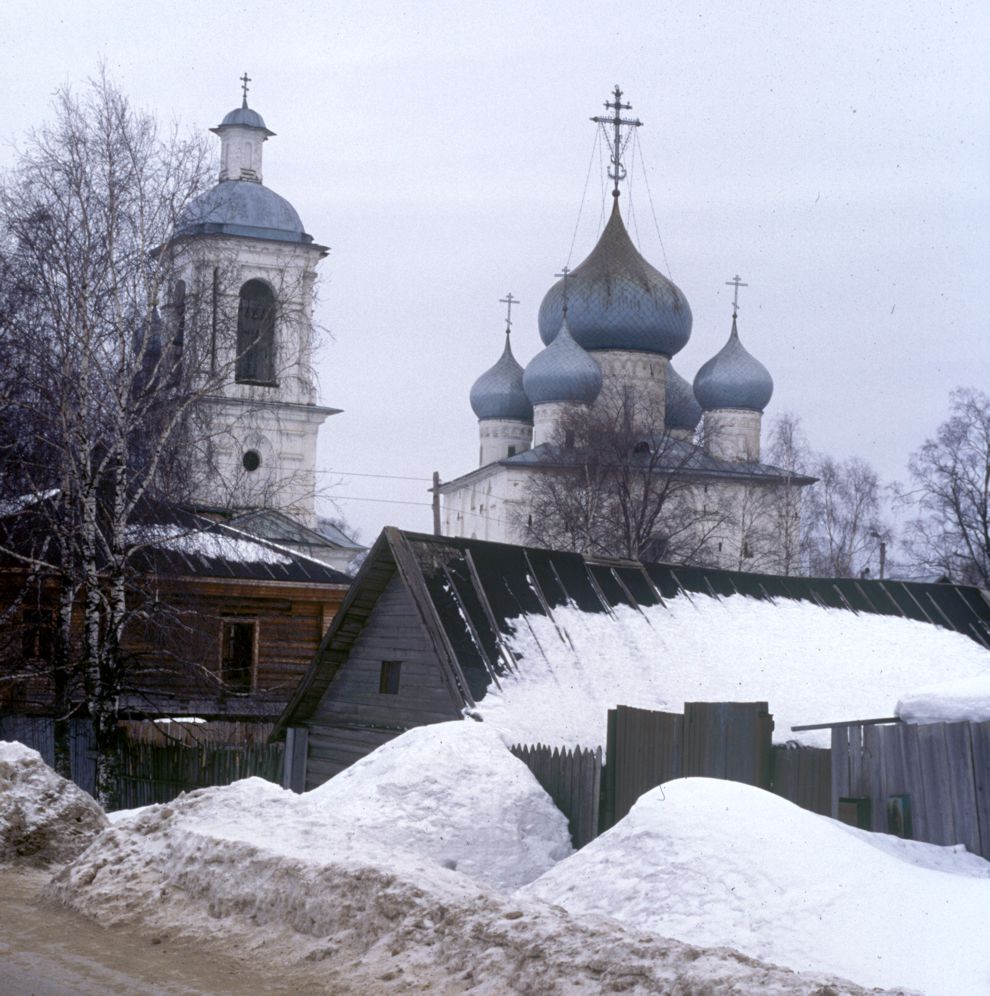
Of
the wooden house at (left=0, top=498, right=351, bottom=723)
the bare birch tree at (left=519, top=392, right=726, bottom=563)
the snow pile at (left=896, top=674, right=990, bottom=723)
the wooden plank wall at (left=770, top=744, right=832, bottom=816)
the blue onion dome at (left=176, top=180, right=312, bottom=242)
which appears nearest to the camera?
the snow pile at (left=896, top=674, right=990, bottom=723)

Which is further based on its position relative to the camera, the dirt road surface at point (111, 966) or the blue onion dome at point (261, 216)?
the blue onion dome at point (261, 216)

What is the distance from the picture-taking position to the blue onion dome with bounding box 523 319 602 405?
192 ft

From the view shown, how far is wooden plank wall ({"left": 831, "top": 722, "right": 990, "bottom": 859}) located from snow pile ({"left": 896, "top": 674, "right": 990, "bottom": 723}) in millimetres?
253

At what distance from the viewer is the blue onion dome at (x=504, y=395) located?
6569cm

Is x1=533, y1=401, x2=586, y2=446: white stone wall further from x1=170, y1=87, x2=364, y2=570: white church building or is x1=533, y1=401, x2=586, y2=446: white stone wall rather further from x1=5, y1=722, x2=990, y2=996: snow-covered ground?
x1=5, y1=722, x2=990, y2=996: snow-covered ground

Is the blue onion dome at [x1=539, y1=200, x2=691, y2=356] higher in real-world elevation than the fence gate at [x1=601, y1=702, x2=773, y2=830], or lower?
higher

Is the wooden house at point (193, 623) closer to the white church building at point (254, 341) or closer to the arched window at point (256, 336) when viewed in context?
the white church building at point (254, 341)

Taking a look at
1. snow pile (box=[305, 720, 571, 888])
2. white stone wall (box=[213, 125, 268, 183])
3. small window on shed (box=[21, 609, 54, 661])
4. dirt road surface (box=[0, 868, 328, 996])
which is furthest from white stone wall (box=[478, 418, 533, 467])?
dirt road surface (box=[0, 868, 328, 996])

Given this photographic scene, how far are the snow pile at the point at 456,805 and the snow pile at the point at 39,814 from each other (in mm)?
2202

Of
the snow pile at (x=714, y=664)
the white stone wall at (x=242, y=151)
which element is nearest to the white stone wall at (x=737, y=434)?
the white stone wall at (x=242, y=151)

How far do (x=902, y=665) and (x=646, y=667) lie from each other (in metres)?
3.67

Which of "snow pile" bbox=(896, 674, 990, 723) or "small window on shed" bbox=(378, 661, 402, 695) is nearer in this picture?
"snow pile" bbox=(896, 674, 990, 723)

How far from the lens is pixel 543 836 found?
13.2 meters

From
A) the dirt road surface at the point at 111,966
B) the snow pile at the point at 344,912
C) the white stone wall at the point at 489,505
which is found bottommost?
the dirt road surface at the point at 111,966
